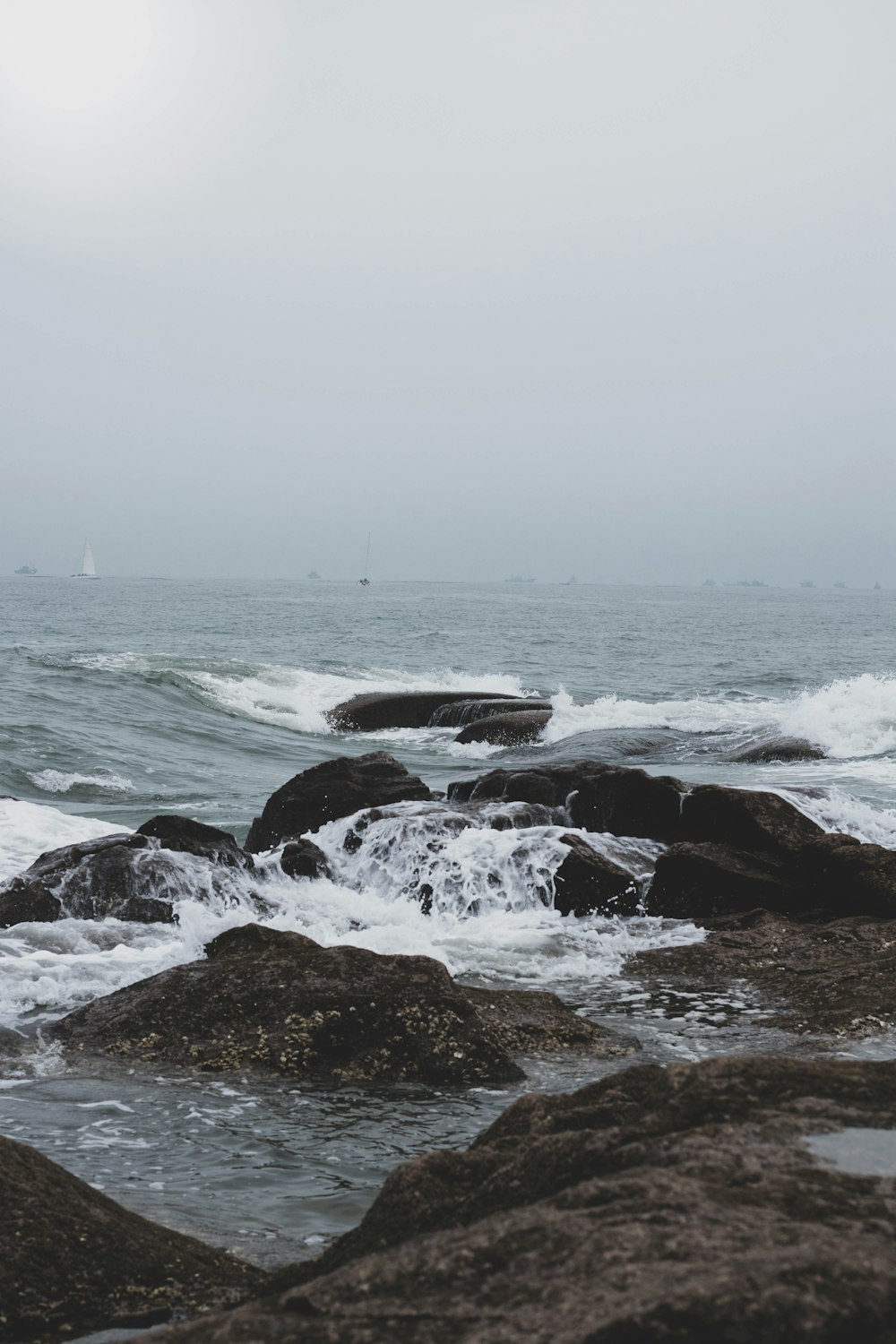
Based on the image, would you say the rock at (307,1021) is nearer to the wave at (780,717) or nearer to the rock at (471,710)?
the wave at (780,717)

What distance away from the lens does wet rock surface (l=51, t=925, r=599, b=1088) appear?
616 cm

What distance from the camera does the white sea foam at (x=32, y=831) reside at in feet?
39.9

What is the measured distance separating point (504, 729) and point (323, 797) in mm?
11165

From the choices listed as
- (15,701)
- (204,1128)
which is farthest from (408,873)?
(15,701)

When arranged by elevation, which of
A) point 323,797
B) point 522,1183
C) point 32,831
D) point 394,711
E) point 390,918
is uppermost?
point 522,1183

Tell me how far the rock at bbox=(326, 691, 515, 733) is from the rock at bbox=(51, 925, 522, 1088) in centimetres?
2069

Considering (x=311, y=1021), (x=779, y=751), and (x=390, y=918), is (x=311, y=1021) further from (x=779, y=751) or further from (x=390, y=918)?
(x=779, y=751)

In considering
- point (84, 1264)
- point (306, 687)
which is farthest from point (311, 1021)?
point (306, 687)

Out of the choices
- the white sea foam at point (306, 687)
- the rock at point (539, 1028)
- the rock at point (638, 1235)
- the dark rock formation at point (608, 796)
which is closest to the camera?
the rock at point (638, 1235)

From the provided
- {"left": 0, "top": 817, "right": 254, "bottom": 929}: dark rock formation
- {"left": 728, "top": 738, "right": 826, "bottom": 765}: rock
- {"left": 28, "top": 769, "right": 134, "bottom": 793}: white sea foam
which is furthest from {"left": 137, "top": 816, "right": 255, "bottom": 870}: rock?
{"left": 728, "top": 738, "right": 826, "bottom": 765}: rock

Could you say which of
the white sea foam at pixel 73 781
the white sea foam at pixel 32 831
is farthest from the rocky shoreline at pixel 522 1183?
the white sea foam at pixel 73 781

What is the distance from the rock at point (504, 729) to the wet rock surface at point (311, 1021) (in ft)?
57.2

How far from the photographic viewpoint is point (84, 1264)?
136 inches

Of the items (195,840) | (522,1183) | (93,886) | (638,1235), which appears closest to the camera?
(638,1235)
